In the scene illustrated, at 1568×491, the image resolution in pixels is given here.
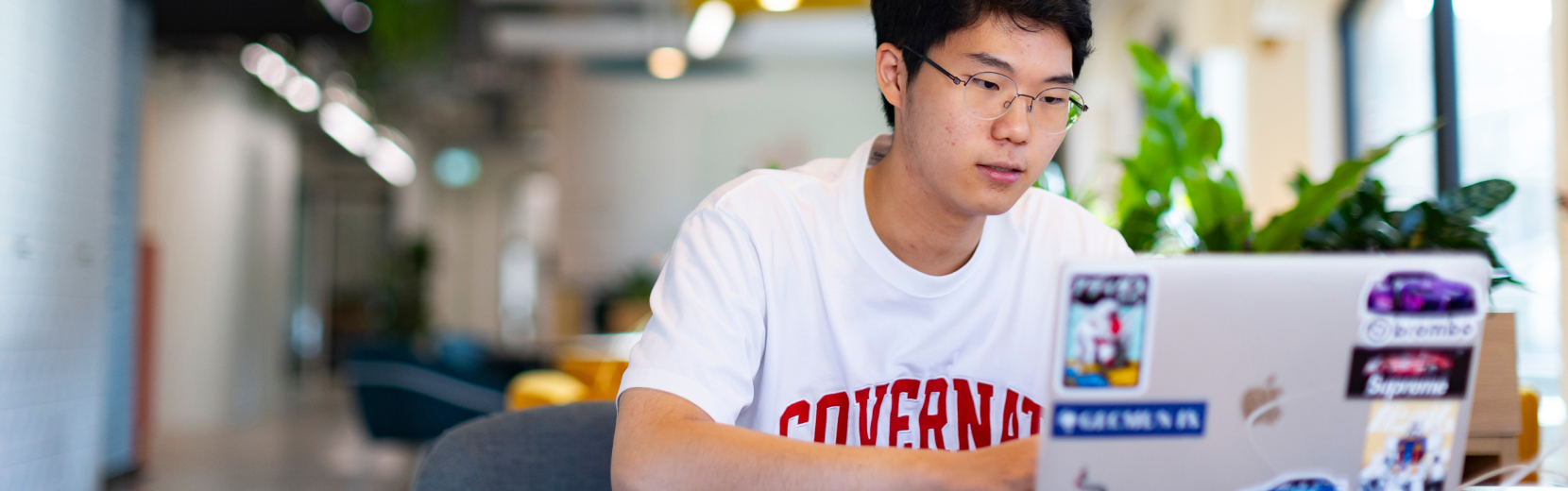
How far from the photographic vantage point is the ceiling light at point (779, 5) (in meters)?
5.20

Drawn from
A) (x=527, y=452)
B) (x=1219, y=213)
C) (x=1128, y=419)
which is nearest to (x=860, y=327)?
(x=527, y=452)

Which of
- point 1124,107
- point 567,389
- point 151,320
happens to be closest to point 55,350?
point 567,389

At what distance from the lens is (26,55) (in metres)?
3.07

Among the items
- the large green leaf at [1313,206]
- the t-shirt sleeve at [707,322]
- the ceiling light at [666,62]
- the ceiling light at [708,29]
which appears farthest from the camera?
the ceiling light at [666,62]

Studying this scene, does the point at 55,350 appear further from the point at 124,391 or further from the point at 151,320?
the point at 151,320

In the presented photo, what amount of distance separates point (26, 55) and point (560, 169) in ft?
22.8

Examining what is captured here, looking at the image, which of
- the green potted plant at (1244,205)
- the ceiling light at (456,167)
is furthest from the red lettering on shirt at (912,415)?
the ceiling light at (456,167)

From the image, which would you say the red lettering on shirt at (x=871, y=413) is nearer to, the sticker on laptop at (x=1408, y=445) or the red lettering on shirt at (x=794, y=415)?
the red lettering on shirt at (x=794, y=415)

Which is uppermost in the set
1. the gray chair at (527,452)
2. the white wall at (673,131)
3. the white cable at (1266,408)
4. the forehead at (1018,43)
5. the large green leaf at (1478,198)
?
the white wall at (673,131)

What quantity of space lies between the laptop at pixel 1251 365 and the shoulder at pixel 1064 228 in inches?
26.1

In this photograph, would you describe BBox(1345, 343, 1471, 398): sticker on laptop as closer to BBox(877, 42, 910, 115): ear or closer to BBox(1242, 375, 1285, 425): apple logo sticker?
BBox(1242, 375, 1285, 425): apple logo sticker

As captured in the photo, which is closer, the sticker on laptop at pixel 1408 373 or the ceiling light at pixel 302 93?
the sticker on laptop at pixel 1408 373

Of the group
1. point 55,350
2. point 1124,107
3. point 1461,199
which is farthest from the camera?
point 1124,107

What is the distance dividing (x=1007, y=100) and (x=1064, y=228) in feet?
1.01
